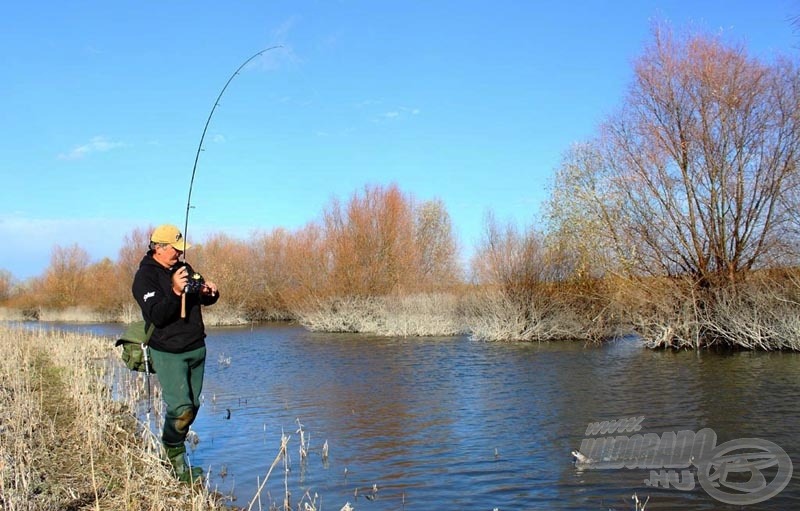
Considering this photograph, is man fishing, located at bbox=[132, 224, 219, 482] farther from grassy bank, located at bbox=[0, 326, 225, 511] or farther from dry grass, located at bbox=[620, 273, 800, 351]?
dry grass, located at bbox=[620, 273, 800, 351]

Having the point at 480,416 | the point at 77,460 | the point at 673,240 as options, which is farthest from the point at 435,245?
the point at 77,460

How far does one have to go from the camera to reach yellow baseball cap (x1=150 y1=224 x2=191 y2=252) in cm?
566

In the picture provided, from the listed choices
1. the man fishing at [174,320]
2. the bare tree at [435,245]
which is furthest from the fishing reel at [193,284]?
the bare tree at [435,245]

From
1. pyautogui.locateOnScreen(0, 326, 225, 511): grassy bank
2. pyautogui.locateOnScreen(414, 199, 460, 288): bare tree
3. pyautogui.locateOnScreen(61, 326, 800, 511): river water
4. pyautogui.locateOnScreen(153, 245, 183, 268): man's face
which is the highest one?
pyautogui.locateOnScreen(414, 199, 460, 288): bare tree

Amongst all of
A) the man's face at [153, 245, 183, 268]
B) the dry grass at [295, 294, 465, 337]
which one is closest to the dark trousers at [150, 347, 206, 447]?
the man's face at [153, 245, 183, 268]

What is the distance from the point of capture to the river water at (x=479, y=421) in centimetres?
631

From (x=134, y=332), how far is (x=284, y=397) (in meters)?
6.98

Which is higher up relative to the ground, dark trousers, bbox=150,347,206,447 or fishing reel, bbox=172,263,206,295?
fishing reel, bbox=172,263,206,295

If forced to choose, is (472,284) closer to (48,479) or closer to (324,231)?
(324,231)

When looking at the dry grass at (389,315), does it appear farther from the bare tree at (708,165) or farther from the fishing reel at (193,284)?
the fishing reel at (193,284)

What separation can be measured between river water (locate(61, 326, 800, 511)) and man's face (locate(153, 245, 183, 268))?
96.4 inches

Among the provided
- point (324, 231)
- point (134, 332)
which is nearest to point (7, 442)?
point (134, 332)

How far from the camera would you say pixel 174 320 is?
5.48 metres

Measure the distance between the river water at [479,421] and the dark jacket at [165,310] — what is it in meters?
1.80
